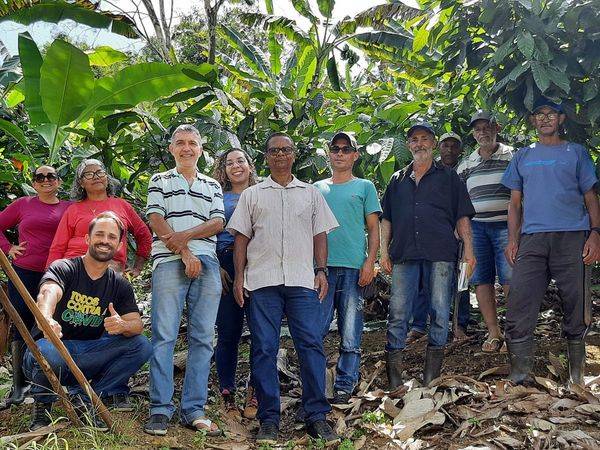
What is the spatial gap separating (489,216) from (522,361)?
4.26ft

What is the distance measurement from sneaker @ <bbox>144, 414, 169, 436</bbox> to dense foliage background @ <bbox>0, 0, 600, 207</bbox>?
2241mm

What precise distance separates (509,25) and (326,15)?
340 cm

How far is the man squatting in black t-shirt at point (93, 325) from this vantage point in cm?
357

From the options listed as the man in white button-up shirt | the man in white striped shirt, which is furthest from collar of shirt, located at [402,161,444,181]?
the man in white striped shirt

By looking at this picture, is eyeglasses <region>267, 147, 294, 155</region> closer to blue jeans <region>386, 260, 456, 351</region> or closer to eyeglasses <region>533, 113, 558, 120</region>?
blue jeans <region>386, 260, 456, 351</region>

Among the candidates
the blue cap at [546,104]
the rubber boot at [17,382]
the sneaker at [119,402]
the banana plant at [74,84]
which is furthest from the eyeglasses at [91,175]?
the blue cap at [546,104]

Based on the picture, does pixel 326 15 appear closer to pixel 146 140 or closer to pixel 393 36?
pixel 393 36

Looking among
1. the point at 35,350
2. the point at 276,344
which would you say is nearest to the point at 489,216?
the point at 276,344

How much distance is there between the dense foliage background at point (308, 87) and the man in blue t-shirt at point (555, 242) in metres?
→ 0.33

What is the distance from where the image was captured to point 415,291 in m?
4.32

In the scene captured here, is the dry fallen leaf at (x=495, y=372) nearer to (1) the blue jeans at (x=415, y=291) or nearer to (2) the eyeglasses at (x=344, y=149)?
(1) the blue jeans at (x=415, y=291)

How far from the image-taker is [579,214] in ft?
13.4

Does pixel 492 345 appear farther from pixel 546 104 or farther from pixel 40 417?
pixel 40 417

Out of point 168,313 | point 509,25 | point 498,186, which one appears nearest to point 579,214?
point 498,186
